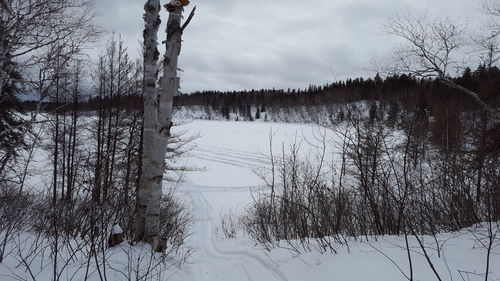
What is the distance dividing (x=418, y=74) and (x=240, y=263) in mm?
11329

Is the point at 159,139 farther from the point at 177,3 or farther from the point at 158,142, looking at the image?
the point at 177,3

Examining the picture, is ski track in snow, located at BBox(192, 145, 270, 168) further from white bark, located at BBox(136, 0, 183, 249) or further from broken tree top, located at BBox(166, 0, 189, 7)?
broken tree top, located at BBox(166, 0, 189, 7)

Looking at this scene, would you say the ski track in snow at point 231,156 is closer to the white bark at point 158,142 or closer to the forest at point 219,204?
the forest at point 219,204

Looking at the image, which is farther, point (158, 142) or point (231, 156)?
point (231, 156)

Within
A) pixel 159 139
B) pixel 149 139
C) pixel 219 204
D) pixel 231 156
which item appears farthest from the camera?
pixel 231 156

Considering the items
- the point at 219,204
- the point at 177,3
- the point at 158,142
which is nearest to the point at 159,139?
the point at 158,142

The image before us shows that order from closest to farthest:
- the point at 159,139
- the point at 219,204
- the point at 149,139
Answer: the point at 159,139, the point at 149,139, the point at 219,204

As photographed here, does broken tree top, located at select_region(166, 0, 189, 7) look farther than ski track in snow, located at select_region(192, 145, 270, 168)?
No

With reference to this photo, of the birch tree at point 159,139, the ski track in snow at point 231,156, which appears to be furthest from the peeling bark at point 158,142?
the ski track in snow at point 231,156

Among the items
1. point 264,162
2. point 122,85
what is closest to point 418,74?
point 122,85

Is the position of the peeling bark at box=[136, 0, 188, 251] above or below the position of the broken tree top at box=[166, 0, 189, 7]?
below

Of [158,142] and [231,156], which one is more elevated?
[158,142]

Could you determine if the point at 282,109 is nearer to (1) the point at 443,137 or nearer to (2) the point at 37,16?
(1) the point at 443,137

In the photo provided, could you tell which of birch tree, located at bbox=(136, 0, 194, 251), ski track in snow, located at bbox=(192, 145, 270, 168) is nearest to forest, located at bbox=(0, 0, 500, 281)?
birch tree, located at bbox=(136, 0, 194, 251)
